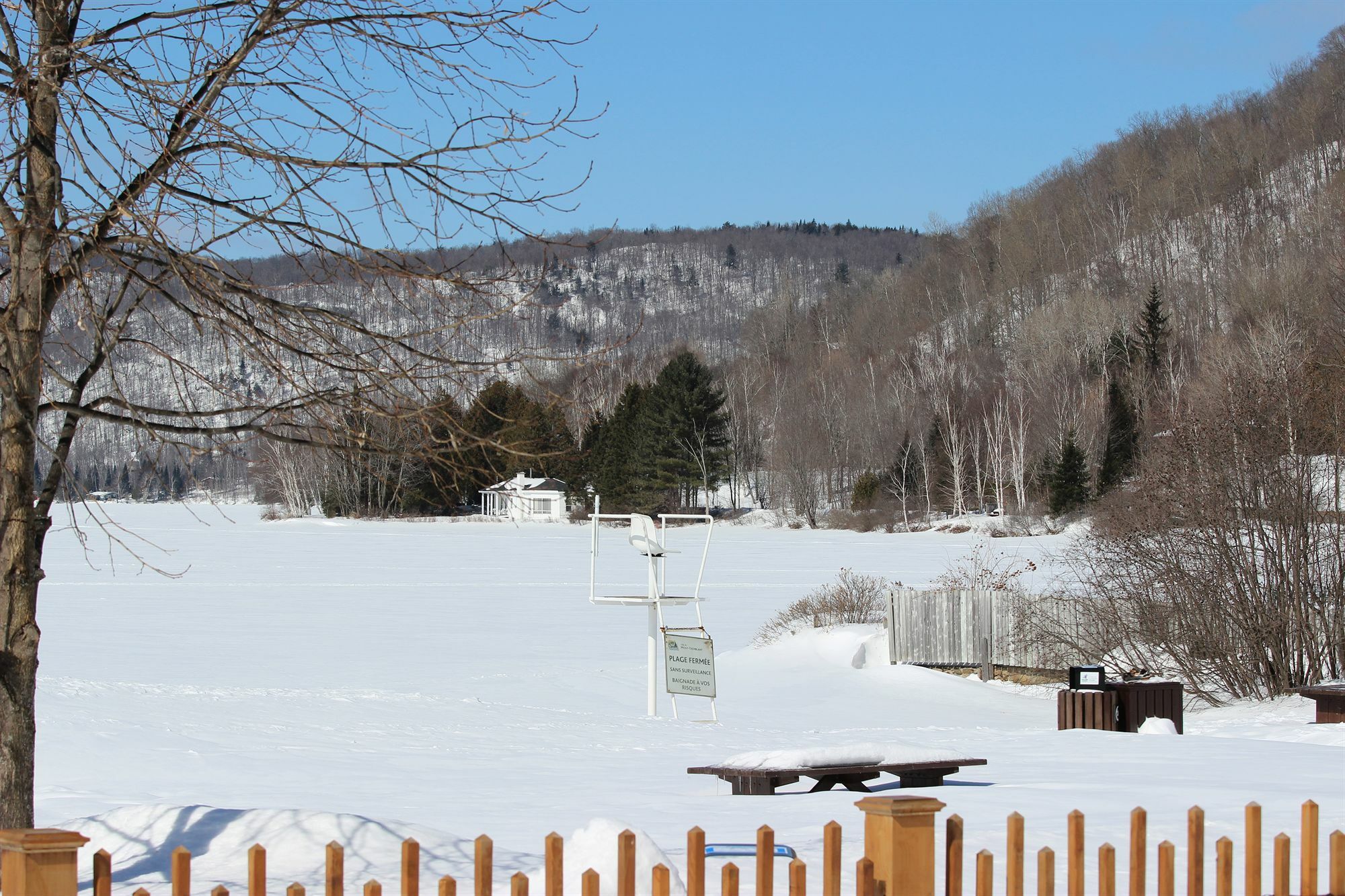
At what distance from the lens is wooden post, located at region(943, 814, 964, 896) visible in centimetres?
402

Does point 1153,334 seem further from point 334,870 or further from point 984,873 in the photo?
point 334,870

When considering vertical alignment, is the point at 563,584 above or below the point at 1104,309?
below

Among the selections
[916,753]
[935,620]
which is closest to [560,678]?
[935,620]

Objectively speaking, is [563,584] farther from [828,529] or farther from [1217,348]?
[828,529]

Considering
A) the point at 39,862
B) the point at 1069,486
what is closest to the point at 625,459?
the point at 1069,486

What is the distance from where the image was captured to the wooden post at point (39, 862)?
3.26m

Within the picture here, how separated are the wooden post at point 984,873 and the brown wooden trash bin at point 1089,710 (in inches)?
467

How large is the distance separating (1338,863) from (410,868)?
3.05m

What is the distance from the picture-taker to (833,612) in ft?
83.4

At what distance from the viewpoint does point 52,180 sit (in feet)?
15.2

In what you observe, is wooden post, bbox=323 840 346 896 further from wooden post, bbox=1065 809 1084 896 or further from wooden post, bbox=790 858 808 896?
wooden post, bbox=1065 809 1084 896

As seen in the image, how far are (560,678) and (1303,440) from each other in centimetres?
1095

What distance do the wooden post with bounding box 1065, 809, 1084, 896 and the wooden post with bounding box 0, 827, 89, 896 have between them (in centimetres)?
278

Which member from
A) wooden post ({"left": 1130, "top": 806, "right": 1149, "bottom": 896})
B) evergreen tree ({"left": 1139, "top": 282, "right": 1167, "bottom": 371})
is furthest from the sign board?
evergreen tree ({"left": 1139, "top": 282, "right": 1167, "bottom": 371})
